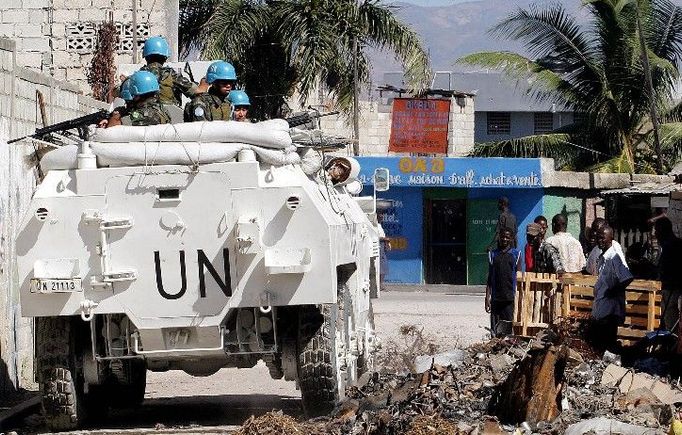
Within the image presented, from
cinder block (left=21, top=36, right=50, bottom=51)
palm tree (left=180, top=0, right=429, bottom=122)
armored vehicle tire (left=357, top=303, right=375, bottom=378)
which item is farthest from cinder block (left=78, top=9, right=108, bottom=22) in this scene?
armored vehicle tire (left=357, top=303, right=375, bottom=378)

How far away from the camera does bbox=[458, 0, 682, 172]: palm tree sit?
37562 mm

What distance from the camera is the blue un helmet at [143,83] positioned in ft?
40.8

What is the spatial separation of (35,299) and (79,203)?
760mm

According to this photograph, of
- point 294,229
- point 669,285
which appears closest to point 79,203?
point 294,229

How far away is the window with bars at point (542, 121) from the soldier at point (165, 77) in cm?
5790

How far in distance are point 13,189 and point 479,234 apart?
73.7 ft

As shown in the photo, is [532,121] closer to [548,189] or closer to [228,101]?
[548,189]

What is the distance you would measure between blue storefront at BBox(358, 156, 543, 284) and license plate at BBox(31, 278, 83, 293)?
83.0 ft

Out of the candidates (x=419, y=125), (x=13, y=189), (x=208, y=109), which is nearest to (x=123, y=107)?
(x=208, y=109)

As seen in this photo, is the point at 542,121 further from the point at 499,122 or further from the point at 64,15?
the point at 64,15

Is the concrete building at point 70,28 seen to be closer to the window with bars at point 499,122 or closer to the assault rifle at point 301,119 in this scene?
the assault rifle at point 301,119

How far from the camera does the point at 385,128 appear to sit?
50906 millimetres

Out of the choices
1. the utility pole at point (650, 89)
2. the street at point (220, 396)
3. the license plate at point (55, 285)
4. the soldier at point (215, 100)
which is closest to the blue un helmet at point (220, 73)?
the soldier at point (215, 100)

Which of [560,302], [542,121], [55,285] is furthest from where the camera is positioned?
[542,121]
